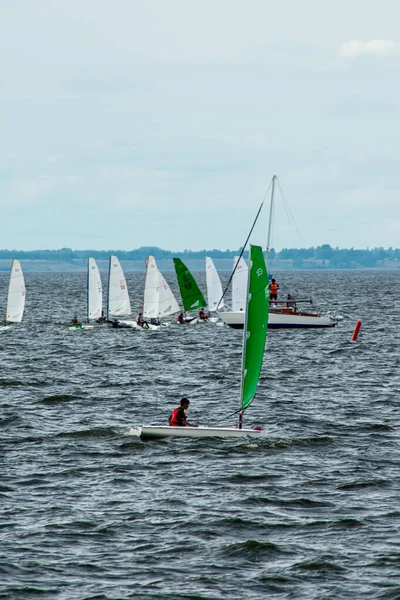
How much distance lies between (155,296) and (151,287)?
4.27 feet

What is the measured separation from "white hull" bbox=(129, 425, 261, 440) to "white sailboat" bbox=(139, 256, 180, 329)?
141 feet

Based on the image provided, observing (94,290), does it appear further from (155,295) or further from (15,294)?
(15,294)

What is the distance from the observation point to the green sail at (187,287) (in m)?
78.6

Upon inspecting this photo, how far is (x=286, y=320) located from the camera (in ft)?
245

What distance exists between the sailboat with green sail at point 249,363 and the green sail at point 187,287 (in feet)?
156

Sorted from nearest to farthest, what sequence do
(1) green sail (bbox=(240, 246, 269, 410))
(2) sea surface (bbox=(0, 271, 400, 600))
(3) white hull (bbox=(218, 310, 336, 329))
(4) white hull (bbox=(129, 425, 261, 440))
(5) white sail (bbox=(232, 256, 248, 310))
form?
(2) sea surface (bbox=(0, 271, 400, 600)), (1) green sail (bbox=(240, 246, 269, 410)), (4) white hull (bbox=(129, 425, 261, 440)), (3) white hull (bbox=(218, 310, 336, 329)), (5) white sail (bbox=(232, 256, 248, 310))

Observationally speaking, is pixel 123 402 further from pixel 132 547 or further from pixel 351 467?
pixel 132 547

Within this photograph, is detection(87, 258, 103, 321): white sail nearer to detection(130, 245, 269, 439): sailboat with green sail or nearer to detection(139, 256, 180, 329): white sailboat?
detection(139, 256, 180, 329): white sailboat

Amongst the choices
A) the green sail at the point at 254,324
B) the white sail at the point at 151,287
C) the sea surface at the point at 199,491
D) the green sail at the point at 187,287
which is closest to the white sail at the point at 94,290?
the white sail at the point at 151,287

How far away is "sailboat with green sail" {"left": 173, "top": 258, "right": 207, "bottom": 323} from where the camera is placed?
7862cm

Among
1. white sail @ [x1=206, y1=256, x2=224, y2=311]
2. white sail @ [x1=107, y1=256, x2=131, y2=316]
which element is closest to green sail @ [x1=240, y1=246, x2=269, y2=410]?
white sail @ [x1=107, y1=256, x2=131, y2=316]

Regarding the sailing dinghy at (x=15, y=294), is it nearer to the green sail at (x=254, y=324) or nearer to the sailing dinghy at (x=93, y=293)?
the sailing dinghy at (x=93, y=293)

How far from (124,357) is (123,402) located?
18413 mm

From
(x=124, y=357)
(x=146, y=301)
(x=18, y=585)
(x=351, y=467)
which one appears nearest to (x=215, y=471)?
(x=351, y=467)
